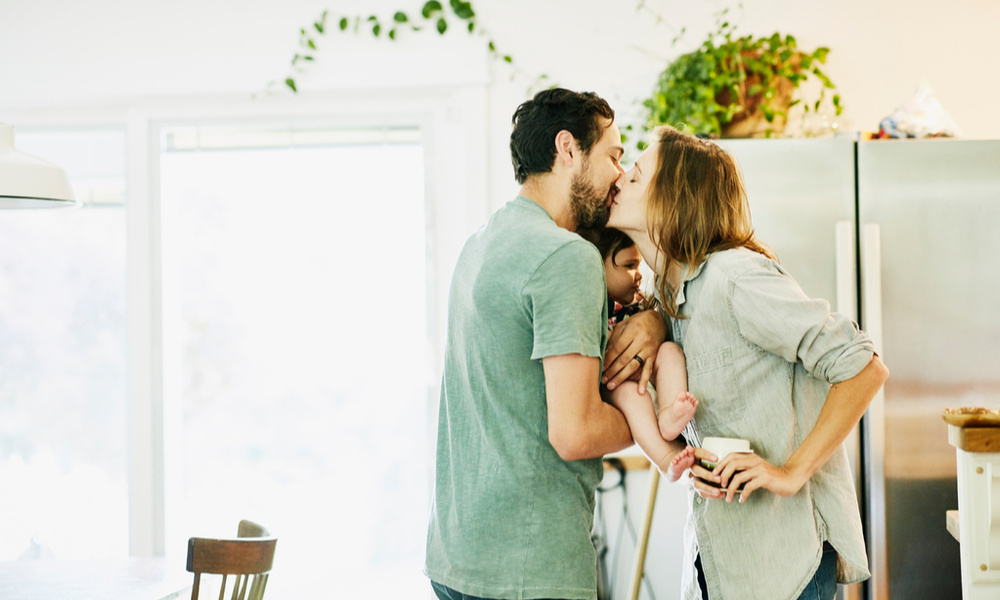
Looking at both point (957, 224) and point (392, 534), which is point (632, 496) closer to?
point (392, 534)

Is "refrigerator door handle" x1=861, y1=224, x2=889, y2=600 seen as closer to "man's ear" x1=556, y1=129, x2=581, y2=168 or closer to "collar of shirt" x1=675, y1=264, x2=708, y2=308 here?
"collar of shirt" x1=675, y1=264, x2=708, y2=308

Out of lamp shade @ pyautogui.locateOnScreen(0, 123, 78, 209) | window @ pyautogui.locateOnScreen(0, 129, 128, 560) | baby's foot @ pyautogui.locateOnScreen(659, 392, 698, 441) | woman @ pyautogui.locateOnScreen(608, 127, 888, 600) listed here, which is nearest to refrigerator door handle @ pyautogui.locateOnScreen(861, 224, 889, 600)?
woman @ pyautogui.locateOnScreen(608, 127, 888, 600)

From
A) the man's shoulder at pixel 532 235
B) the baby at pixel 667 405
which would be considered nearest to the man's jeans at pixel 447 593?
the baby at pixel 667 405

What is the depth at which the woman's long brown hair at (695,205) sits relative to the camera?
1.31 meters

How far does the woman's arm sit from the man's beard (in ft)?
1.60

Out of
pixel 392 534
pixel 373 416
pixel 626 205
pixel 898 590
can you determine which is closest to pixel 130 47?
pixel 373 416

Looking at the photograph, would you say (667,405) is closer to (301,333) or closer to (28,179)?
(28,179)

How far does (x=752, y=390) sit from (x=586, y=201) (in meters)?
0.43

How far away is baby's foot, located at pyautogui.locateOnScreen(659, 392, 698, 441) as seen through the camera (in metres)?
1.24

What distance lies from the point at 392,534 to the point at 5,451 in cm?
151

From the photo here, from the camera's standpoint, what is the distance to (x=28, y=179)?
1533mm

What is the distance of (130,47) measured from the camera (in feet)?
9.25

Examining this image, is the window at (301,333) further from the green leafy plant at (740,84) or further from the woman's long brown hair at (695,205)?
the woman's long brown hair at (695,205)

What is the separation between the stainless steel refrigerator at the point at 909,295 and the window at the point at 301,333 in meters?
1.41
